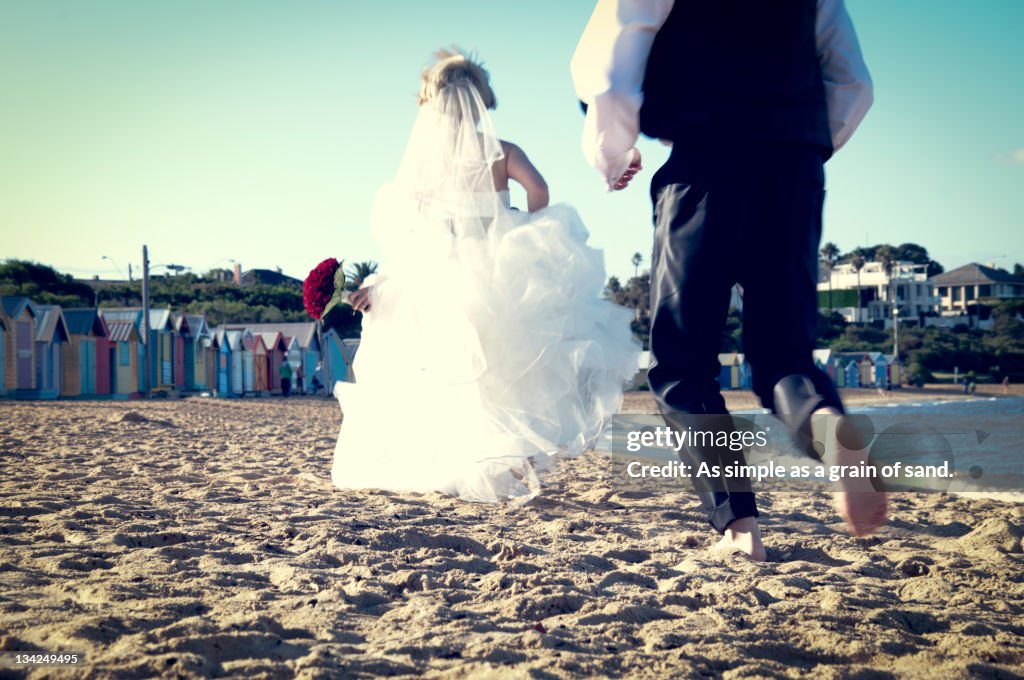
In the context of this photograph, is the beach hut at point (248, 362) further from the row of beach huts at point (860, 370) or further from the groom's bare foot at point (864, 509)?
A: the groom's bare foot at point (864, 509)

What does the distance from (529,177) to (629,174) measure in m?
1.98

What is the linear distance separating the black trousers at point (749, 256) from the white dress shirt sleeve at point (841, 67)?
32 cm

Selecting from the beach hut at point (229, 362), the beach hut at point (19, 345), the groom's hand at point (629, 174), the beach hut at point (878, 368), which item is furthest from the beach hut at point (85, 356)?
the beach hut at point (878, 368)

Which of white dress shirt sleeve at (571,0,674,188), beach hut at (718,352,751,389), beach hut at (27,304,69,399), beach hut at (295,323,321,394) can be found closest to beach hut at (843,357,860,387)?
beach hut at (718,352,751,389)

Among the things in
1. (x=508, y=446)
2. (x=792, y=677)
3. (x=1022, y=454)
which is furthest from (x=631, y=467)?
(x=1022, y=454)

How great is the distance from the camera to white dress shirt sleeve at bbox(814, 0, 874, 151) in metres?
2.48

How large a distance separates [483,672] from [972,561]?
204cm

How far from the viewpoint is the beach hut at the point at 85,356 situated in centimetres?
2678

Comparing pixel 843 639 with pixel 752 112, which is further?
pixel 752 112

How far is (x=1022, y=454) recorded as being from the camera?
31.3ft

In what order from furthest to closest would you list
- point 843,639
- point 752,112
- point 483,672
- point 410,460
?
point 410,460
point 752,112
point 843,639
point 483,672

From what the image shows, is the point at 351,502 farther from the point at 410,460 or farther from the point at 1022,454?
the point at 1022,454

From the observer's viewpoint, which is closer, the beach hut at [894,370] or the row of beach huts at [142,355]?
the row of beach huts at [142,355]

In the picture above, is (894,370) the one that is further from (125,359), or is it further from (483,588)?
(483,588)
